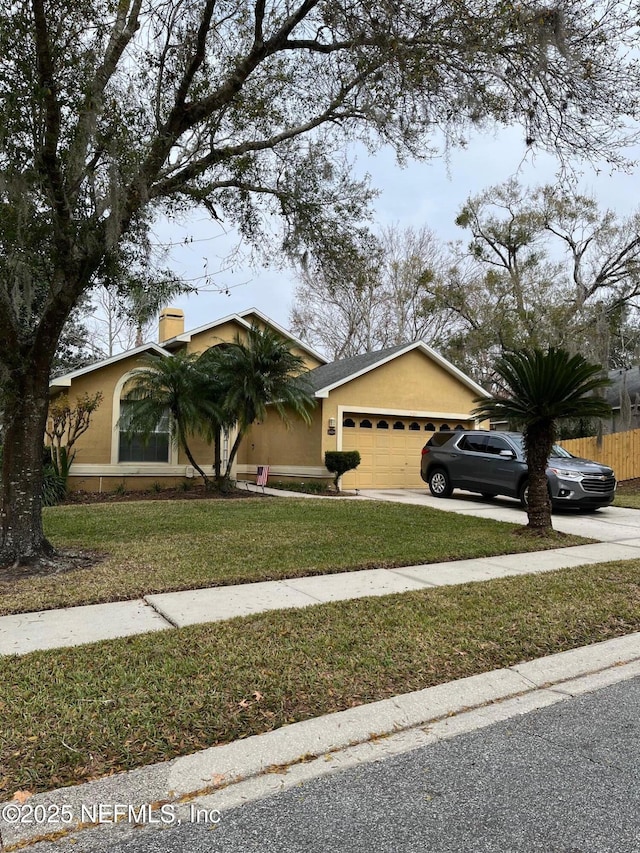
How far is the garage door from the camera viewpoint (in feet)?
55.5

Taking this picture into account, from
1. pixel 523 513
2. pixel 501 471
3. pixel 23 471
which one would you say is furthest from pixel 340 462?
pixel 23 471

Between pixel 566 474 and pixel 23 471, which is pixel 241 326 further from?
pixel 23 471

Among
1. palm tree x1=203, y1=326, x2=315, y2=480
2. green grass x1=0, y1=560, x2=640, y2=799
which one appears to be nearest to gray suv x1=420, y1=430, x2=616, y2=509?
palm tree x1=203, y1=326, x2=315, y2=480

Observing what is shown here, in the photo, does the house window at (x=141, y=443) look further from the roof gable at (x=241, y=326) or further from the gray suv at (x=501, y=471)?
the gray suv at (x=501, y=471)

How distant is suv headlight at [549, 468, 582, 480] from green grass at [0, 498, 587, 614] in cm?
235

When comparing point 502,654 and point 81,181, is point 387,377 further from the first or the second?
point 502,654

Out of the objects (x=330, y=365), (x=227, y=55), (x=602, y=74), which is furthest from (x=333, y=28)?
(x=330, y=365)

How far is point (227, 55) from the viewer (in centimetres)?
772

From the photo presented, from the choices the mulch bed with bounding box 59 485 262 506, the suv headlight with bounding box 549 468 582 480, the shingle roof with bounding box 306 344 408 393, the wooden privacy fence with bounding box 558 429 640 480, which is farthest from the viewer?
the wooden privacy fence with bounding box 558 429 640 480

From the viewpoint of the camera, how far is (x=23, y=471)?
6574 millimetres

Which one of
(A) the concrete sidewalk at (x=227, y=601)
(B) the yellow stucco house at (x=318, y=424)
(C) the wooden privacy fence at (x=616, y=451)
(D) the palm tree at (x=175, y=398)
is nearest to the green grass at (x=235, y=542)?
(A) the concrete sidewalk at (x=227, y=601)

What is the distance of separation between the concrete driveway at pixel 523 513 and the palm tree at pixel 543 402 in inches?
49.3

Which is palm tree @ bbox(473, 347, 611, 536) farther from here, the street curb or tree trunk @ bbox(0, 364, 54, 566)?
tree trunk @ bbox(0, 364, 54, 566)

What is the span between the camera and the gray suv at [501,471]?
477 inches
